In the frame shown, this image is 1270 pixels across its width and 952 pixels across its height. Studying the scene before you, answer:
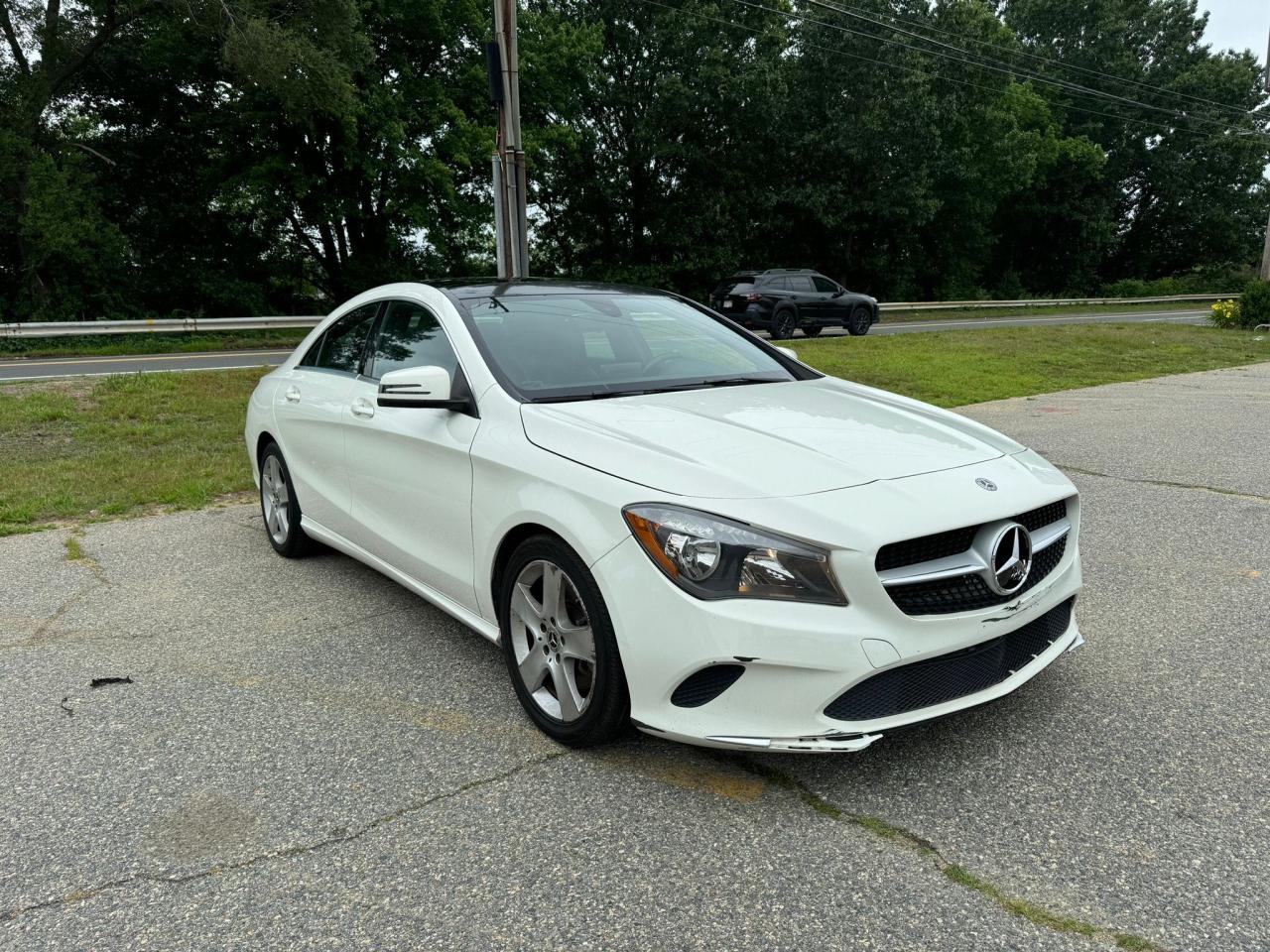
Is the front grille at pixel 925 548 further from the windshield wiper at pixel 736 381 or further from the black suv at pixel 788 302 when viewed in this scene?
the black suv at pixel 788 302

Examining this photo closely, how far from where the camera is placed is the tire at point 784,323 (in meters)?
21.4

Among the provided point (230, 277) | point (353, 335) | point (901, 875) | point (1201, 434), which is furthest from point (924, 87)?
point (901, 875)

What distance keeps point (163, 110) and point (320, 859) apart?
2644 centimetres

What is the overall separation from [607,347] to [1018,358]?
41.2 ft

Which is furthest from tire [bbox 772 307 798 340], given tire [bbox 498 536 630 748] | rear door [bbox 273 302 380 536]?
tire [bbox 498 536 630 748]

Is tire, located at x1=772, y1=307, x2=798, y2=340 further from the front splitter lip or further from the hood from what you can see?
the front splitter lip

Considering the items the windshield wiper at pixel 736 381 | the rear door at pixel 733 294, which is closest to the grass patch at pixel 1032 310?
the rear door at pixel 733 294

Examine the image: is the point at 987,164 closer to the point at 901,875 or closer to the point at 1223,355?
the point at 1223,355

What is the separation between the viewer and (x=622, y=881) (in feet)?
7.81

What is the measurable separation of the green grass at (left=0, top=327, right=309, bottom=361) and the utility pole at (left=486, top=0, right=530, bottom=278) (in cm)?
1105

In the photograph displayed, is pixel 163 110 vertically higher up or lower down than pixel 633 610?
higher up

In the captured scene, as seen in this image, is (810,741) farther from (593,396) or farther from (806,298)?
→ (806,298)

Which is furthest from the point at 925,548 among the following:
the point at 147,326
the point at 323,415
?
the point at 147,326

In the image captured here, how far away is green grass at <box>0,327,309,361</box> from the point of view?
60.3 ft
